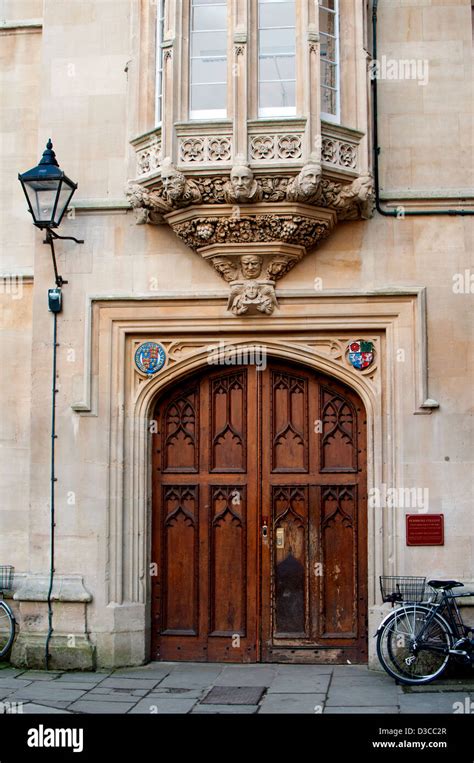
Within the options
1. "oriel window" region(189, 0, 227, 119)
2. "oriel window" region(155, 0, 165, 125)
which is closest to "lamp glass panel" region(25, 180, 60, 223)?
"oriel window" region(155, 0, 165, 125)

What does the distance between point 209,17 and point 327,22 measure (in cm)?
124

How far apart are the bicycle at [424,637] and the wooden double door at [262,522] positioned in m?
0.78

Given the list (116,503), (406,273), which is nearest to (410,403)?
(406,273)

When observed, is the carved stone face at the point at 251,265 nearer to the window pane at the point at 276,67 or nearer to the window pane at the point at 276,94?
the window pane at the point at 276,94

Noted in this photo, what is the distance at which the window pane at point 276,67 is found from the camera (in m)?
10.8

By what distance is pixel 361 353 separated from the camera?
35.8ft

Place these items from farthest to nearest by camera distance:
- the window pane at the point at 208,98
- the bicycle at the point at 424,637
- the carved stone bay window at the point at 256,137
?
the window pane at the point at 208,98, the carved stone bay window at the point at 256,137, the bicycle at the point at 424,637

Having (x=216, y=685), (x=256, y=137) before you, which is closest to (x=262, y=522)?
(x=216, y=685)

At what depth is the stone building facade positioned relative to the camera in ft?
34.7

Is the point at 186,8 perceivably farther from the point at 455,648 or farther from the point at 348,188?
the point at 455,648

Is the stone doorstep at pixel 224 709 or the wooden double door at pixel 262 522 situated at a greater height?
the wooden double door at pixel 262 522

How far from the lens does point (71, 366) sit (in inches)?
439

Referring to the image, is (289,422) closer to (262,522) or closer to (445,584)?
(262,522)

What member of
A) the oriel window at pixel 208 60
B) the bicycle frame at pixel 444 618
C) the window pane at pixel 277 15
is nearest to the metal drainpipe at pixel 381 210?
the window pane at pixel 277 15
